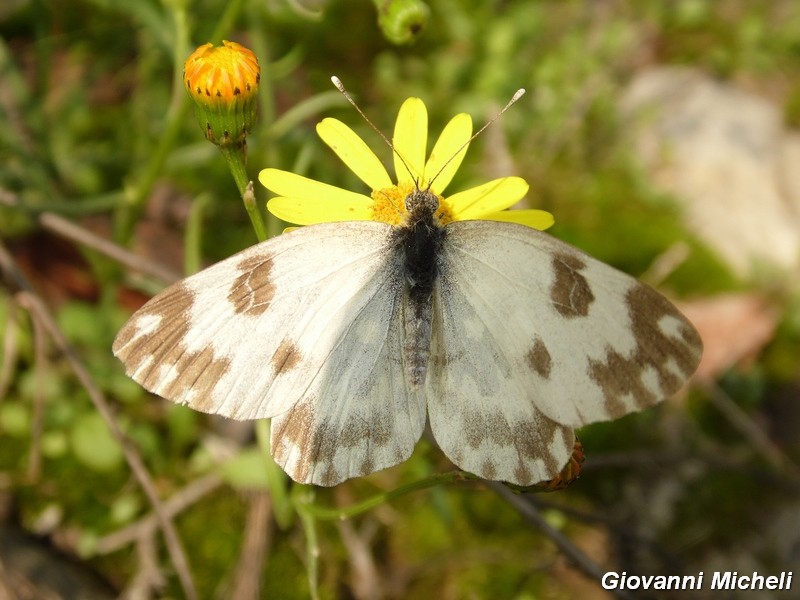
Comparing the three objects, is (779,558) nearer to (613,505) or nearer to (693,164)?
(613,505)

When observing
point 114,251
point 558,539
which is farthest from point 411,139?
point 558,539

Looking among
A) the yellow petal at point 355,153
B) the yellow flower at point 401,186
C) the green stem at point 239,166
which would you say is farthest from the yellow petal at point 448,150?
the green stem at point 239,166

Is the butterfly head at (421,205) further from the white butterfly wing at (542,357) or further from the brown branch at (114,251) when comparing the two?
the brown branch at (114,251)

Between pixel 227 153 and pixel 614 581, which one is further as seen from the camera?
pixel 614 581

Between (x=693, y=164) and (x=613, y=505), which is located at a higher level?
(x=693, y=164)

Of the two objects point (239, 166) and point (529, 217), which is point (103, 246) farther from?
point (529, 217)

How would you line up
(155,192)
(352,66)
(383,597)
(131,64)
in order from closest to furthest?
(383,597)
(155,192)
(131,64)
(352,66)

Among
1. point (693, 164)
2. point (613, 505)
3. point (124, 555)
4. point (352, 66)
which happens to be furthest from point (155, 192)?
point (693, 164)
